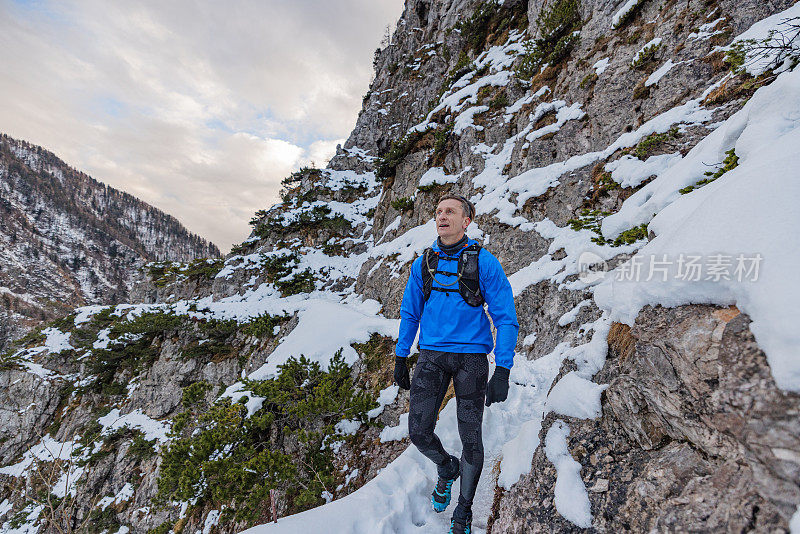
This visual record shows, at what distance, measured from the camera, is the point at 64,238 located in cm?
11631

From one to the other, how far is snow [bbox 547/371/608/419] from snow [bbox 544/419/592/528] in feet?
Result: 0.47

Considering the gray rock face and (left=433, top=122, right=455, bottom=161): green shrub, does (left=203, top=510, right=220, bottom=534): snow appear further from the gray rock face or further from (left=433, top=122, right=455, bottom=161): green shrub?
(left=433, top=122, right=455, bottom=161): green shrub

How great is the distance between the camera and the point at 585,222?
20.6ft

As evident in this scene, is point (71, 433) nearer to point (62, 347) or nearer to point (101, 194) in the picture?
Answer: point (62, 347)

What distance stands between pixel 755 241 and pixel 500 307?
5.26ft

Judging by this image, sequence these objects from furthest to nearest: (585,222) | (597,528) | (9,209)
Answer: (9,209) < (585,222) < (597,528)

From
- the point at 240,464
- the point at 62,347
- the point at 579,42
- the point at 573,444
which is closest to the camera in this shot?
the point at 573,444

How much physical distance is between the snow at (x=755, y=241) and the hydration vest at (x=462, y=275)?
122 cm

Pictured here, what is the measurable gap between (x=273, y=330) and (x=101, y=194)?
660 feet

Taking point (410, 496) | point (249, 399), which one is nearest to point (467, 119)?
point (249, 399)

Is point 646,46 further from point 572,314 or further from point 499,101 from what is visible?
point 572,314

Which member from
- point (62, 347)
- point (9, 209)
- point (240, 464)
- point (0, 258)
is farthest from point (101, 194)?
point (240, 464)

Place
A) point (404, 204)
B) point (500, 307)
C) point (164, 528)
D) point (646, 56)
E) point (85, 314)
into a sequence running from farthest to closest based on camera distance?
point (85, 314)
point (404, 204)
point (646, 56)
point (164, 528)
point (500, 307)

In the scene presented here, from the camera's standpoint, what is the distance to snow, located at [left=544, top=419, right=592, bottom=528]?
198cm
